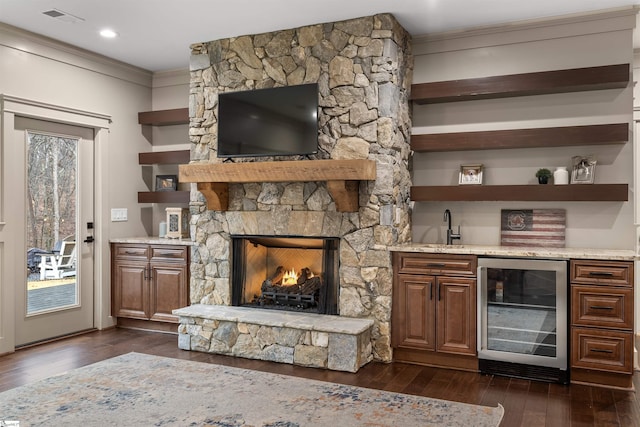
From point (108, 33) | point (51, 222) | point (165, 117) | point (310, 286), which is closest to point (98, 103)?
point (165, 117)

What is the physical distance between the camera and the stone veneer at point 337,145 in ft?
14.3

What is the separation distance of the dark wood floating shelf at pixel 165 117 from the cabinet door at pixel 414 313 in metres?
2.94

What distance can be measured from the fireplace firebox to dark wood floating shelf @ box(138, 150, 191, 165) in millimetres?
1268

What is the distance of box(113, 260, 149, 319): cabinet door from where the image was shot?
5.50 meters

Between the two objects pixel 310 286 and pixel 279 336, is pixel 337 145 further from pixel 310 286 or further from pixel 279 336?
pixel 279 336

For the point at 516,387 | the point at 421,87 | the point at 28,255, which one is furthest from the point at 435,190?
the point at 28,255

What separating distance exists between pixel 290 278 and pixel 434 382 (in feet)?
5.61

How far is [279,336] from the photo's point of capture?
172 inches

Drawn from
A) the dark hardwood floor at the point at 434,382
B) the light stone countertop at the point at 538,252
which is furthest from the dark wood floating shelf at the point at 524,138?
the dark hardwood floor at the point at 434,382

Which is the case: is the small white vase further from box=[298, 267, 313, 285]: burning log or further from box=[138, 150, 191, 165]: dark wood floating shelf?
box=[138, 150, 191, 165]: dark wood floating shelf

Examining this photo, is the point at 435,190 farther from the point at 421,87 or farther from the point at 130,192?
the point at 130,192

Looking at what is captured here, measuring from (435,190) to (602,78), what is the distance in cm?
152

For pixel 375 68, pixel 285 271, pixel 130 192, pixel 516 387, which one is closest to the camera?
pixel 516 387

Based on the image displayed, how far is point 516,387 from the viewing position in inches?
150
